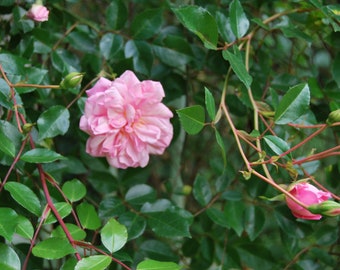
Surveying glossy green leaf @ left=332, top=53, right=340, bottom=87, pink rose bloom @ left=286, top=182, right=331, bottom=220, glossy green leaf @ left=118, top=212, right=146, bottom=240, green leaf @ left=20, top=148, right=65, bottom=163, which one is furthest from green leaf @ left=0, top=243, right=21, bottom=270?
glossy green leaf @ left=332, top=53, right=340, bottom=87

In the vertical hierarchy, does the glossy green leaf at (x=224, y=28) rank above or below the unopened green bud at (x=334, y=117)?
below

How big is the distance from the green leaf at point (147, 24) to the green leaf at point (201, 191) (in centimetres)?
26

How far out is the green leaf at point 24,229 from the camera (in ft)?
2.04

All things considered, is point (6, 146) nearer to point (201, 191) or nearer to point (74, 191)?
point (74, 191)

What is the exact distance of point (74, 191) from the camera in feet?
2.37

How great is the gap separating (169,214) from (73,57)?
33 centimetres

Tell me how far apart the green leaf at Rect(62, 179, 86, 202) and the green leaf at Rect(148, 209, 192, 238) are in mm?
133

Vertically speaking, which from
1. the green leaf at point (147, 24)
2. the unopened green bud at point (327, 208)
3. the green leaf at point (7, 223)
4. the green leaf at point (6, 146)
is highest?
the unopened green bud at point (327, 208)

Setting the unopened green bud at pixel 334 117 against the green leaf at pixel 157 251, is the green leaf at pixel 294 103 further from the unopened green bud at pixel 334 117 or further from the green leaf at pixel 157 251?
the green leaf at pixel 157 251

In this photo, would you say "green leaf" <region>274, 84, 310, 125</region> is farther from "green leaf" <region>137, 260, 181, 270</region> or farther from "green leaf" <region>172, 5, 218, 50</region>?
"green leaf" <region>137, 260, 181, 270</region>

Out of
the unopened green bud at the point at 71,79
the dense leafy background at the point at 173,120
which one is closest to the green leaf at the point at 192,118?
the dense leafy background at the point at 173,120

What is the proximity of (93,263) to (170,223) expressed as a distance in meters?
0.23

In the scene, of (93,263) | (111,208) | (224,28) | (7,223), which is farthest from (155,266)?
(224,28)

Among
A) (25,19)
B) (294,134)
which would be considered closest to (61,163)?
(25,19)
